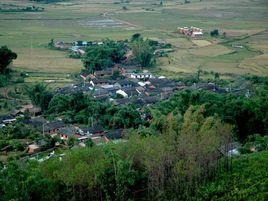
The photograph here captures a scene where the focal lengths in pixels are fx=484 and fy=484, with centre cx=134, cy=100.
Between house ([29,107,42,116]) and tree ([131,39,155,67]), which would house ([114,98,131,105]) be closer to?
house ([29,107,42,116])

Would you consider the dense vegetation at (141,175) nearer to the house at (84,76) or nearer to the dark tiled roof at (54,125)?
the dark tiled roof at (54,125)

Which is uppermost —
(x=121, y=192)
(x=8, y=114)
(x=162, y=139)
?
(x=162, y=139)

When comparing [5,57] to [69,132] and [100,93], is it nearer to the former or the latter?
[100,93]

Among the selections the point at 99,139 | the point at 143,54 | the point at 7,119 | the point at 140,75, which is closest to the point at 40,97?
the point at 7,119

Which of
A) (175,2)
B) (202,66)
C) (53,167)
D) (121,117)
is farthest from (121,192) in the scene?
(175,2)

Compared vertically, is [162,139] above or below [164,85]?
above

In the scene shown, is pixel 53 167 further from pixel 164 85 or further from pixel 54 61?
pixel 54 61

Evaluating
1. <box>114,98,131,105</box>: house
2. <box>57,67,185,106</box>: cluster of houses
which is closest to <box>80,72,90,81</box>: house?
<box>57,67,185,106</box>: cluster of houses

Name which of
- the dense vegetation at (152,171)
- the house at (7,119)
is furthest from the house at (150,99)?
the dense vegetation at (152,171)
